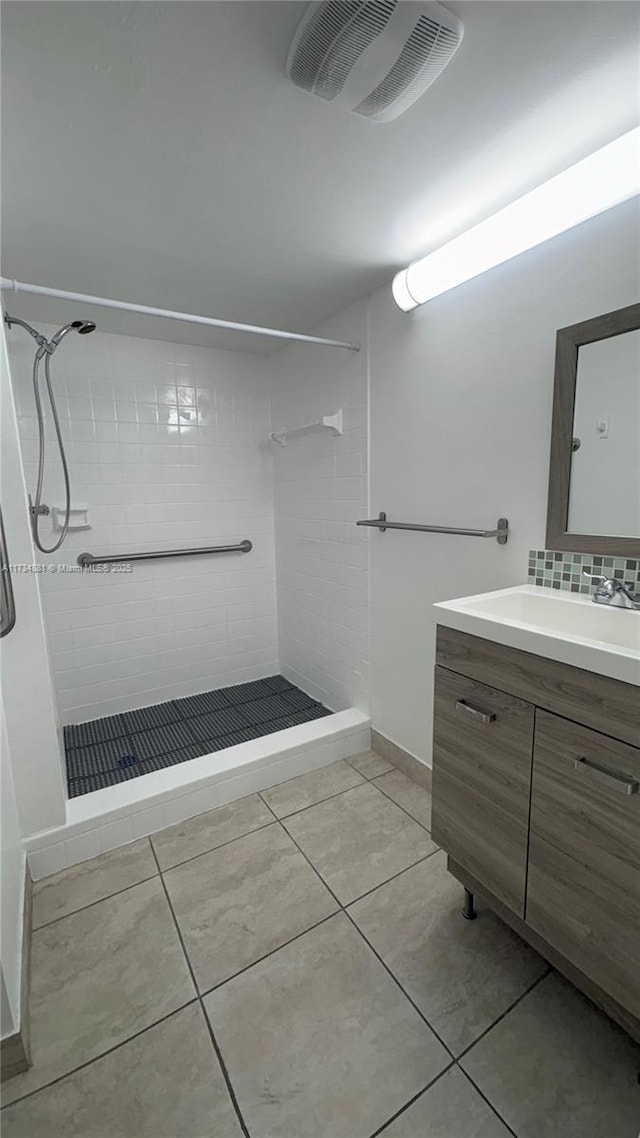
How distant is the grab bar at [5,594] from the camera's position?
1.19 m

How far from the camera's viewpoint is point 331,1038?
3.52 ft

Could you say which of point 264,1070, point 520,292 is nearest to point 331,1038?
point 264,1070

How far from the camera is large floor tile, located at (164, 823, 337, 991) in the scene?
1.28 meters

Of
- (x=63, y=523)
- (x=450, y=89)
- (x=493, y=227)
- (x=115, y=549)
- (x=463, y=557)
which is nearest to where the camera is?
(x=450, y=89)

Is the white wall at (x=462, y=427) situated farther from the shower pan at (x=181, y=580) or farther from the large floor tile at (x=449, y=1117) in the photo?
the large floor tile at (x=449, y=1117)

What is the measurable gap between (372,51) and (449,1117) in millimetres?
2112

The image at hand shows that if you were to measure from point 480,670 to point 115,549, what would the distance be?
6.89 feet

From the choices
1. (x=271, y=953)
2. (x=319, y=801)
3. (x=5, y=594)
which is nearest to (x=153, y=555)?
(x=5, y=594)

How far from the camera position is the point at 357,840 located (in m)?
1.68

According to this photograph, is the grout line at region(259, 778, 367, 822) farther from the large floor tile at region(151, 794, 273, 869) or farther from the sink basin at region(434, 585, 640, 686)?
the sink basin at region(434, 585, 640, 686)

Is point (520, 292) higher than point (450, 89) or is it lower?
lower

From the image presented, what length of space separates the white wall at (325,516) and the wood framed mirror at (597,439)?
936 mm

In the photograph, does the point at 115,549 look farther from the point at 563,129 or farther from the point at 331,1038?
the point at 563,129

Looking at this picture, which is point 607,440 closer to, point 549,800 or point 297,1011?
point 549,800
